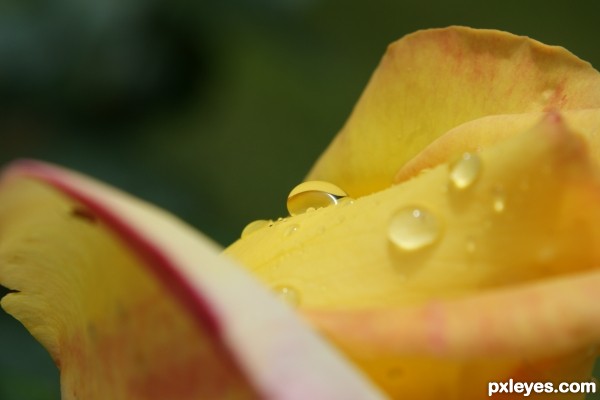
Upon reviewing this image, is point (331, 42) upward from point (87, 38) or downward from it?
upward

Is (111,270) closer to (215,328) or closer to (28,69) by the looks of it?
(215,328)

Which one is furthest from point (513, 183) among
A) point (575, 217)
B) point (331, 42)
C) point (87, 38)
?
point (331, 42)

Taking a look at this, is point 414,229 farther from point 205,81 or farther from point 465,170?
point 205,81

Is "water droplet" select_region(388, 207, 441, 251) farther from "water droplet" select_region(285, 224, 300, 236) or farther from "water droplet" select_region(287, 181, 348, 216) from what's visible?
"water droplet" select_region(287, 181, 348, 216)

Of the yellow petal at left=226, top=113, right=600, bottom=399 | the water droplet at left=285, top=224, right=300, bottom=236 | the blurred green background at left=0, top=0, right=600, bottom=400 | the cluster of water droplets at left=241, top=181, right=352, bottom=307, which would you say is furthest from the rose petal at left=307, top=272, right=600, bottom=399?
the blurred green background at left=0, top=0, right=600, bottom=400

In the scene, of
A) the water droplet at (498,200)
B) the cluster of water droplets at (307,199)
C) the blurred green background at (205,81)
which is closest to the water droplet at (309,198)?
the cluster of water droplets at (307,199)

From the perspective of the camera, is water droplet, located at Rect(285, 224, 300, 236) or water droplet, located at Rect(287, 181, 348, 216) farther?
water droplet, located at Rect(287, 181, 348, 216)

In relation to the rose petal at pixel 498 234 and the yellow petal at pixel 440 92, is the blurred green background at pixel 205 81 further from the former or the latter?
the rose petal at pixel 498 234
